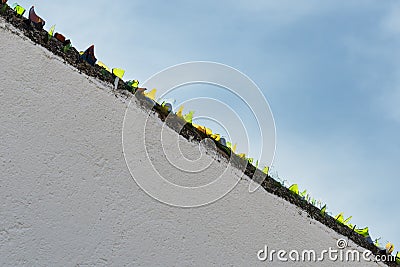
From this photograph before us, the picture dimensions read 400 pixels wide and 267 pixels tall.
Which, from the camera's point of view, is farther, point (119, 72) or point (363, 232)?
point (363, 232)

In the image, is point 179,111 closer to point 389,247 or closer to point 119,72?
point 119,72

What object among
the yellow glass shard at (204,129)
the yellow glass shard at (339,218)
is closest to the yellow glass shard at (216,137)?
the yellow glass shard at (204,129)

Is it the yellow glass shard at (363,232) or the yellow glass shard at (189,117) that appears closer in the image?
the yellow glass shard at (189,117)

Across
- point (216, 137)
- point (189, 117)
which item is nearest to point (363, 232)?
point (216, 137)

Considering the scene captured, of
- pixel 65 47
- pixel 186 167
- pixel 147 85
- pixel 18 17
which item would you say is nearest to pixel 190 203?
pixel 186 167

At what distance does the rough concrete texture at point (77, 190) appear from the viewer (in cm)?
372

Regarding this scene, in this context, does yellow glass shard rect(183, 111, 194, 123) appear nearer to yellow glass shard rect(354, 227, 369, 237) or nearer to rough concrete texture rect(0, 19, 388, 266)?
rough concrete texture rect(0, 19, 388, 266)

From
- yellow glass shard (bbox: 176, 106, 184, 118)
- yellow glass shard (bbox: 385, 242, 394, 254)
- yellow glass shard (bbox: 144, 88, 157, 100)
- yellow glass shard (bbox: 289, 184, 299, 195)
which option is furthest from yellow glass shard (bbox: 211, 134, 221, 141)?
yellow glass shard (bbox: 385, 242, 394, 254)

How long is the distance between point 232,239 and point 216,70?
3.76 feet

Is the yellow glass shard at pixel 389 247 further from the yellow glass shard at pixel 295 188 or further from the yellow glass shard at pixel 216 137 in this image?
the yellow glass shard at pixel 216 137

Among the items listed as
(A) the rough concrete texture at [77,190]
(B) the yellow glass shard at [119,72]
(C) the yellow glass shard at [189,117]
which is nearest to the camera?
(A) the rough concrete texture at [77,190]

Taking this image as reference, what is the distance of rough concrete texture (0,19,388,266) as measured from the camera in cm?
372

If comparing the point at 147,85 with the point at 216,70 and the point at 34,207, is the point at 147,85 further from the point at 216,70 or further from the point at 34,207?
the point at 34,207

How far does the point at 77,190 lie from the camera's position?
3.83 metres
